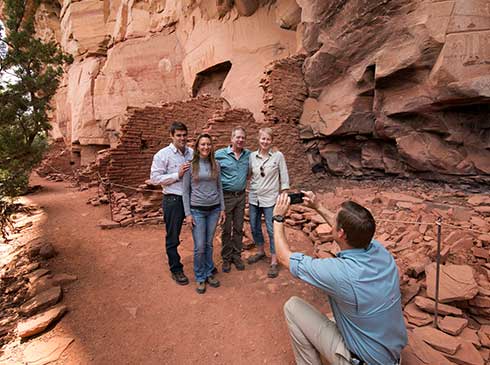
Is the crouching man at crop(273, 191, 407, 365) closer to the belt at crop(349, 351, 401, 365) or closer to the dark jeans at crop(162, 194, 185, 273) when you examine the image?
the belt at crop(349, 351, 401, 365)

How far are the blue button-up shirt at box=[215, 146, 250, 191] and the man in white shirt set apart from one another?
16.6 inches

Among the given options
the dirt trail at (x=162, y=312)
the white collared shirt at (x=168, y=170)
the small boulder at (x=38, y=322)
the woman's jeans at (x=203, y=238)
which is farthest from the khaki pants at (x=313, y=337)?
the small boulder at (x=38, y=322)

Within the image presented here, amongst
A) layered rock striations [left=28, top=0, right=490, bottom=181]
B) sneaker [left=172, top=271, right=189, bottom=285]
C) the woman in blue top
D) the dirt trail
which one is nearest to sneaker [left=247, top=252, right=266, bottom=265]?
the dirt trail

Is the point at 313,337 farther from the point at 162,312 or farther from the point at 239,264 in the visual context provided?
the point at 239,264

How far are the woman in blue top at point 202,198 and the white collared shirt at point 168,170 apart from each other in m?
0.16

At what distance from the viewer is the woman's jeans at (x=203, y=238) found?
108 inches

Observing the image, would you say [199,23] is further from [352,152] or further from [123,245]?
[123,245]

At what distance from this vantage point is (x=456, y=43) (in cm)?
429

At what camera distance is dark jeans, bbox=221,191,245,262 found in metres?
3.06

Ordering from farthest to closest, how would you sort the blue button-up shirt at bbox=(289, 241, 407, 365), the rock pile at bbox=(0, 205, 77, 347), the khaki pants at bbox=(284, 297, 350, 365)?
the rock pile at bbox=(0, 205, 77, 347), the khaki pants at bbox=(284, 297, 350, 365), the blue button-up shirt at bbox=(289, 241, 407, 365)

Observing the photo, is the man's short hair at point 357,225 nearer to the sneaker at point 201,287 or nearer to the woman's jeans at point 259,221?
the woman's jeans at point 259,221

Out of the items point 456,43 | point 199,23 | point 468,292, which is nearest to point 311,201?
point 468,292

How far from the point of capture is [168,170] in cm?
284

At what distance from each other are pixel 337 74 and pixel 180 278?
6.35 metres
